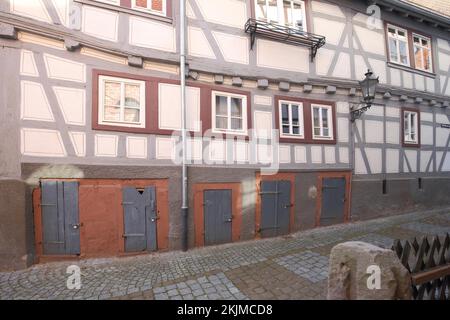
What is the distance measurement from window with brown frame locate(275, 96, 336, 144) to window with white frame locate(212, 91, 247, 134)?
103 centimetres

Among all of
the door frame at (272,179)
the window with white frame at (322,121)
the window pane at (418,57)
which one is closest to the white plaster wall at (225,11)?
the window with white frame at (322,121)

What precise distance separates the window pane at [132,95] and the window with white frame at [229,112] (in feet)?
6.06

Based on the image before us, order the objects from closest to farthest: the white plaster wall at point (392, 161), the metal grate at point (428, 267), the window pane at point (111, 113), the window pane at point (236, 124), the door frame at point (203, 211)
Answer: the metal grate at point (428, 267) → the window pane at point (111, 113) → the door frame at point (203, 211) → the window pane at point (236, 124) → the white plaster wall at point (392, 161)

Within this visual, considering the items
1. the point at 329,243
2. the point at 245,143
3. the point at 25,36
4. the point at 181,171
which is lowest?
the point at 329,243

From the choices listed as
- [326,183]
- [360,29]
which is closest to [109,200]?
[326,183]

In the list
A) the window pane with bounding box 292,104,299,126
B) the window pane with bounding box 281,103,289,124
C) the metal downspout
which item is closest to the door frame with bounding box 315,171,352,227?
the window pane with bounding box 292,104,299,126

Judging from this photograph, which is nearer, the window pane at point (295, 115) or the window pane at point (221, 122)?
the window pane at point (221, 122)

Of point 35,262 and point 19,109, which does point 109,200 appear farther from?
point 19,109

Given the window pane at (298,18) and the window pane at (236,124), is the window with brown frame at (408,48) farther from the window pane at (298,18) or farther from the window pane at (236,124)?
the window pane at (236,124)

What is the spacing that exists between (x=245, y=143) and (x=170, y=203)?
2471 mm

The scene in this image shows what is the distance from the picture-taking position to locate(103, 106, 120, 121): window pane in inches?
194

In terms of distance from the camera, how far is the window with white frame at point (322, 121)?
6.73 meters

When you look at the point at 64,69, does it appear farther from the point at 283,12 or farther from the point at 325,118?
the point at 325,118

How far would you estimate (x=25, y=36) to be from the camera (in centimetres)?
439
